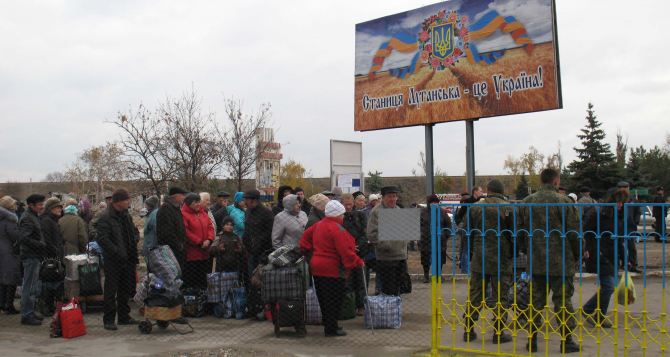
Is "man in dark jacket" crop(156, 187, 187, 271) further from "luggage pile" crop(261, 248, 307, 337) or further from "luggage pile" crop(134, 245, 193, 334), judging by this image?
"luggage pile" crop(261, 248, 307, 337)

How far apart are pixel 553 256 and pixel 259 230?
13.4 ft

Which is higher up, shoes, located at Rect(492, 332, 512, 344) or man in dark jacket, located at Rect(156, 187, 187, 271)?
man in dark jacket, located at Rect(156, 187, 187, 271)

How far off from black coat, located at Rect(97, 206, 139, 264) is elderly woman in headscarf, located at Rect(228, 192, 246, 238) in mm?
1779

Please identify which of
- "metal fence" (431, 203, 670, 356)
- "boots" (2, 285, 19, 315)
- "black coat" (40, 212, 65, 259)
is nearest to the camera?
"metal fence" (431, 203, 670, 356)

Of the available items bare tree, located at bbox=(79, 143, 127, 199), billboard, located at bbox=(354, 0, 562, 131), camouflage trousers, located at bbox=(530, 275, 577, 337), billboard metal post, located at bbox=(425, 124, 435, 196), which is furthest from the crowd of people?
bare tree, located at bbox=(79, 143, 127, 199)

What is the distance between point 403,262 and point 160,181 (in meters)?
10.6

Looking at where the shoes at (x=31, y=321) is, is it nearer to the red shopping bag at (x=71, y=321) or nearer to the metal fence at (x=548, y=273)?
the red shopping bag at (x=71, y=321)

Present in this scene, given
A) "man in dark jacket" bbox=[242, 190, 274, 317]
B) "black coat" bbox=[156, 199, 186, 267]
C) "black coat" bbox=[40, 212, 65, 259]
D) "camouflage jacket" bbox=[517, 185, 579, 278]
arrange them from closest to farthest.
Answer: "camouflage jacket" bbox=[517, 185, 579, 278]
"black coat" bbox=[156, 199, 186, 267]
"man in dark jacket" bbox=[242, 190, 274, 317]
"black coat" bbox=[40, 212, 65, 259]

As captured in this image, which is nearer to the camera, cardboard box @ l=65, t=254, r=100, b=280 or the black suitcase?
the black suitcase

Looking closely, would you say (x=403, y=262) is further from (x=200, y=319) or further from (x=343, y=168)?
(x=343, y=168)

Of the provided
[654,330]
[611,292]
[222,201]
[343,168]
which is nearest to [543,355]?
[611,292]

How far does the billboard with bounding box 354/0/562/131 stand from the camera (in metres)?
15.5

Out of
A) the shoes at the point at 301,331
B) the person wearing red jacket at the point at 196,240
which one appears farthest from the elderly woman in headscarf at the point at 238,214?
the shoes at the point at 301,331

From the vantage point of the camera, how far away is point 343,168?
1734 centimetres
